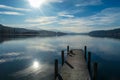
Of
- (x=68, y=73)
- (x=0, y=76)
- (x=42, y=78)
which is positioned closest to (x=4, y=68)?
(x=0, y=76)

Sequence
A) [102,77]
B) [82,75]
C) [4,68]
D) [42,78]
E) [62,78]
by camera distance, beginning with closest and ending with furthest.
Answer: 1. [62,78]
2. [82,75]
3. [42,78]
4. [102,77]
5. [4,68]

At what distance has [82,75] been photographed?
15969 millimetres

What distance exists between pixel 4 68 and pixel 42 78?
1017 centimetres

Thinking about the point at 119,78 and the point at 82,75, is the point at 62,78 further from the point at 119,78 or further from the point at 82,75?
the point at 119,78

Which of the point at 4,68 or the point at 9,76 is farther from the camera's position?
the point at 4,68

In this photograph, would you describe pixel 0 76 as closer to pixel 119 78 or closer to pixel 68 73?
pixel 68 73

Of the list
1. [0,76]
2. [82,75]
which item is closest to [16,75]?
[0,76]

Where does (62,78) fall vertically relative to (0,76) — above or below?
above

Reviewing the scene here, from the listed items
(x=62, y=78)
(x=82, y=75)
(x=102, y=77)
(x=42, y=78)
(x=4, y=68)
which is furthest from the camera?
(x=4, y=68)

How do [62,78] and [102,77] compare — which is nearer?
[62,78]

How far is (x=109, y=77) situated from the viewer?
22141 millimetres

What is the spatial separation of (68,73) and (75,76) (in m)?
1.30

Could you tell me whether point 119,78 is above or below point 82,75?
below

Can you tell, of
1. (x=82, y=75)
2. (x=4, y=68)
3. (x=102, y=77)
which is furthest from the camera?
(x=4, y=68)
